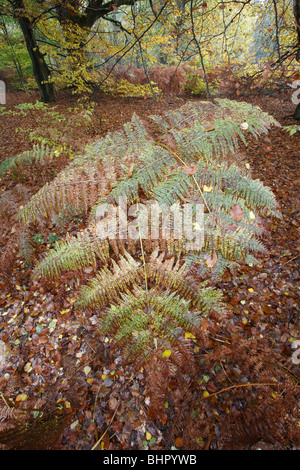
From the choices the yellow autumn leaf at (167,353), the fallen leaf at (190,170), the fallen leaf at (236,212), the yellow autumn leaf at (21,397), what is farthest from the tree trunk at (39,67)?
the yellow autumn leaf at (167,353)

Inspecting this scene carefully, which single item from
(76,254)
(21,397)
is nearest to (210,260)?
(76,254)

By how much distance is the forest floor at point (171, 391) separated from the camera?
1488 millimetres

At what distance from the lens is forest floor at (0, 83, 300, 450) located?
4.88 feet

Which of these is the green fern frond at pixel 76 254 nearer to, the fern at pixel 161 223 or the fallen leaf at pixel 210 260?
the fern at pixel 161 223

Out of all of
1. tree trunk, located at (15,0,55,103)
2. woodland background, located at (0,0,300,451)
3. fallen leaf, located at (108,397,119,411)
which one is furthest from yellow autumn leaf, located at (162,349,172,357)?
tree trunk, located at (15,0,55,103)

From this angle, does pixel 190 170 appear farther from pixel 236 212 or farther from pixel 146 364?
pixel 146 364

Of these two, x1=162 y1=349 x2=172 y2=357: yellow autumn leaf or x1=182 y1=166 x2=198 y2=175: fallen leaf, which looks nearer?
x1=162 y1=349 x2=172 y2=357: yellow autumn leaf

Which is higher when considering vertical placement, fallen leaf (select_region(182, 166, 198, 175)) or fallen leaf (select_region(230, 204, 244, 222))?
fallen leaf (select_region(182, 166, 198, 175))

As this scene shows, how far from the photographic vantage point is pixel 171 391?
1.70 m

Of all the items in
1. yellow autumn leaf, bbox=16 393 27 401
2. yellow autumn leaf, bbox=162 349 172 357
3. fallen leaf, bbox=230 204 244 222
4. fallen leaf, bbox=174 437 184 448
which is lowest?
fallen leaf, bbox=174 437 184 448

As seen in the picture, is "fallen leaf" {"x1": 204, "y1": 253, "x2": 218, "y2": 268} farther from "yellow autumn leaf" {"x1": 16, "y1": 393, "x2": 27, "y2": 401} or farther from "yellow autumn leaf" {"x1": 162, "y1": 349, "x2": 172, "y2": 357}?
"yellow autumn leaf" {"x1": 16, "y1": 393, "x2": 27, "y2": 401}
